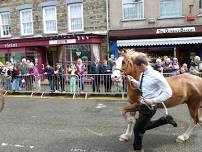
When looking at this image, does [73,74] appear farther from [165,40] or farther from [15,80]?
[165,40]

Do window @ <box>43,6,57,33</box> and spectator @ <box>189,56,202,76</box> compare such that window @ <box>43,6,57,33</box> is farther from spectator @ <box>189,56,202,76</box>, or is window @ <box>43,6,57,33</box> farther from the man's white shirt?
the man's white shirt

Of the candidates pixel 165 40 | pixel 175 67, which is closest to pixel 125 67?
pixel 175 67

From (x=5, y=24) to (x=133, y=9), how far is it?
9.92 meters

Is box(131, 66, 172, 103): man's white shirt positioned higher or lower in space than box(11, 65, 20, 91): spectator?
higher

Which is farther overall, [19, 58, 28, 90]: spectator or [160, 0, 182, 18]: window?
[160, 0, 182, 18]: window

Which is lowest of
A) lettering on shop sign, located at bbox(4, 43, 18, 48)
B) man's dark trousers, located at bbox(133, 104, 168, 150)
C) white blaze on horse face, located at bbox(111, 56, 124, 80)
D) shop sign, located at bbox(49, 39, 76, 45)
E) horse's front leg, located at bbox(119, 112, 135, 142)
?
horse's front leg, located at bbox(119, 112, 135, 142)

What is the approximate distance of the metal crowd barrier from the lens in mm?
14883

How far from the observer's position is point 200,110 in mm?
7727

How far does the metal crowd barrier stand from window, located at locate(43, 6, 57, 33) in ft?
25.5

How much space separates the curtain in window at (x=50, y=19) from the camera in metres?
24.0

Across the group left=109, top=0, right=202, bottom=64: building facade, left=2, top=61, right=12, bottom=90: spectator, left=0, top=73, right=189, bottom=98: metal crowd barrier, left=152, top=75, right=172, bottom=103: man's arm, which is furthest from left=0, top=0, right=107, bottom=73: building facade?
left=152, top=75, right=172, bottom=103: man's arm

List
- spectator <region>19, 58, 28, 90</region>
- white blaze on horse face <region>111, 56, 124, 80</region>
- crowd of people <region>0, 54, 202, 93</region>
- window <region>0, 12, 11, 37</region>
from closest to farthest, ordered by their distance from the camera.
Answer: white blaze on horse face <region>111, 56, 124, 80</region> → crowd of people <region>0, 54, 202, 93</region> → spectator <region>19, 58, 28, 90</region> → window <region>0, 12, 11, 37</region>

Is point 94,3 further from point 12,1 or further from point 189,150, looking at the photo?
point 189,150

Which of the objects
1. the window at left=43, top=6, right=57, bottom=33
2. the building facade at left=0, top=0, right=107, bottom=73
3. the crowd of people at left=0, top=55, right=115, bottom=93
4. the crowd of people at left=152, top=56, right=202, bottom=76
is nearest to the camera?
the crowd of people at left=152, top=56, right=202, bottom=76
